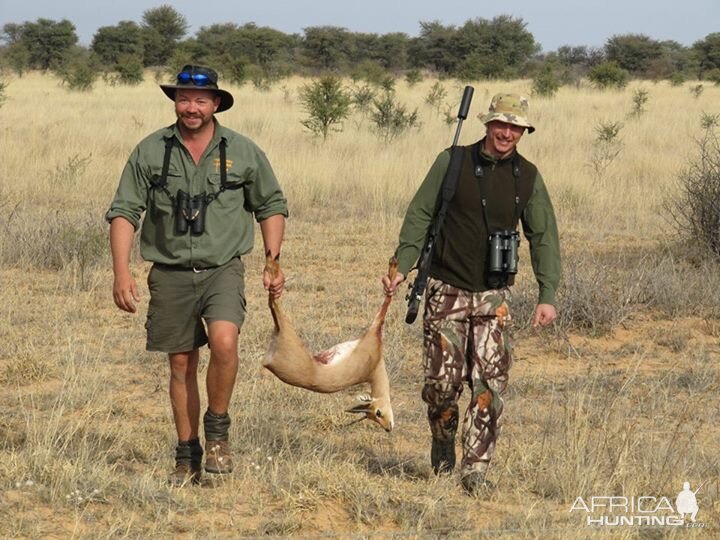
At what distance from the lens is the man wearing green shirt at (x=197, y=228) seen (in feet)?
14.0

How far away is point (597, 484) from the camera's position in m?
4.40

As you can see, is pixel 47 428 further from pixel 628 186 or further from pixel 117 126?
pixel 117 126

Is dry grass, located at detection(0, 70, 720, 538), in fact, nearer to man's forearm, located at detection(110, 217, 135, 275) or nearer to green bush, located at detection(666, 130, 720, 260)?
green bush, located at detection(666, 130, 720, 260)

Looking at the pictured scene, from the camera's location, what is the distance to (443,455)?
4605 mm

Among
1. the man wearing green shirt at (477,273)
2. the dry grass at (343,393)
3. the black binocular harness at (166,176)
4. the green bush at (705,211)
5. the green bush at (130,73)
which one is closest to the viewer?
the dry grass at (343,393)

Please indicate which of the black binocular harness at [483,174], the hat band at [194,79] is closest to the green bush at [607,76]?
the black binocular harness at [483,174]

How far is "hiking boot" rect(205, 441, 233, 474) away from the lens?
4.42m

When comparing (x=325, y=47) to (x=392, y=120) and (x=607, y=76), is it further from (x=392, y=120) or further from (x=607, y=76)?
(x=392, y=120)

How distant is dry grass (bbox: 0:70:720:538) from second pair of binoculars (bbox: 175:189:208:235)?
97 cm

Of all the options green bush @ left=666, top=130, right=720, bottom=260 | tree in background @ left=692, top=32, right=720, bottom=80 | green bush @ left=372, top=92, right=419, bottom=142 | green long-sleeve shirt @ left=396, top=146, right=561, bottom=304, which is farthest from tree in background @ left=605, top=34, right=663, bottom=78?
green long-sleeve shirt @ left=396, top=146, right=561, bottom=304

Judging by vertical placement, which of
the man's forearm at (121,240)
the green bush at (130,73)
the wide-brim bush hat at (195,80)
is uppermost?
the wide-brim bush hat at (195,80)

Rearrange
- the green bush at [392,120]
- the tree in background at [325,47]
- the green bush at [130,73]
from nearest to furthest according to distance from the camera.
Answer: the green bush at [392,120]
the green bush at [130,73]
the tree in background at [325,47]

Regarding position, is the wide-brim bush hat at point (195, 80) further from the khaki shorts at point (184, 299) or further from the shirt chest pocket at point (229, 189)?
the khaki shorts at point (184, 299)

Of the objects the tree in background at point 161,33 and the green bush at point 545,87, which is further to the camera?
the tree in background at point 161,33
